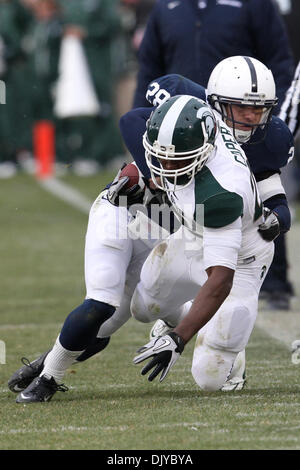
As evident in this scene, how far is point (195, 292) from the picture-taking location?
454cm

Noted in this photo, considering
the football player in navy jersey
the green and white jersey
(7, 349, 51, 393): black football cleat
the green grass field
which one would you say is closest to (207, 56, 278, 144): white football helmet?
the football player in navy jersey

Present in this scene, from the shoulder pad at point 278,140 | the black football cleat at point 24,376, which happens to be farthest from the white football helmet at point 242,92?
the black football cleat at point 24,376

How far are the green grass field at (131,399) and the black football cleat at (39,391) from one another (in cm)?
5

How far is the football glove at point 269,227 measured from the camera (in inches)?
171

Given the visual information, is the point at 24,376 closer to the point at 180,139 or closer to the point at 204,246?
the point at 204,246

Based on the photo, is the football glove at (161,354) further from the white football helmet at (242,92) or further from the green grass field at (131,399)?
the white football helmet at (242,92)

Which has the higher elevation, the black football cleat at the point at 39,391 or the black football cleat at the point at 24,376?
the black football cleat at the point at 39,391

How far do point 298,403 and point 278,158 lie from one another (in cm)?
110

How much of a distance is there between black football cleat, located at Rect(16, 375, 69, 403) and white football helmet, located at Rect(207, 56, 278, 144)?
4.00 ft

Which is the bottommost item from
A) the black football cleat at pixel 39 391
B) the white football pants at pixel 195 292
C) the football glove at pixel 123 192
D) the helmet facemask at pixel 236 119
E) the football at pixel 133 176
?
the black football cleat at pixel 39 391

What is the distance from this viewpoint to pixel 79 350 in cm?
429

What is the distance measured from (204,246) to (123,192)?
0.57 m

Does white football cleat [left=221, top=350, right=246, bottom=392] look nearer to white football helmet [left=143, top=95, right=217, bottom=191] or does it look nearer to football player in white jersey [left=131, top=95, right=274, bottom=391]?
football player in white jersey [left=131, top=95, right=274, bottom=391]

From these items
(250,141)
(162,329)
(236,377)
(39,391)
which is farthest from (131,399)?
(250,141)
